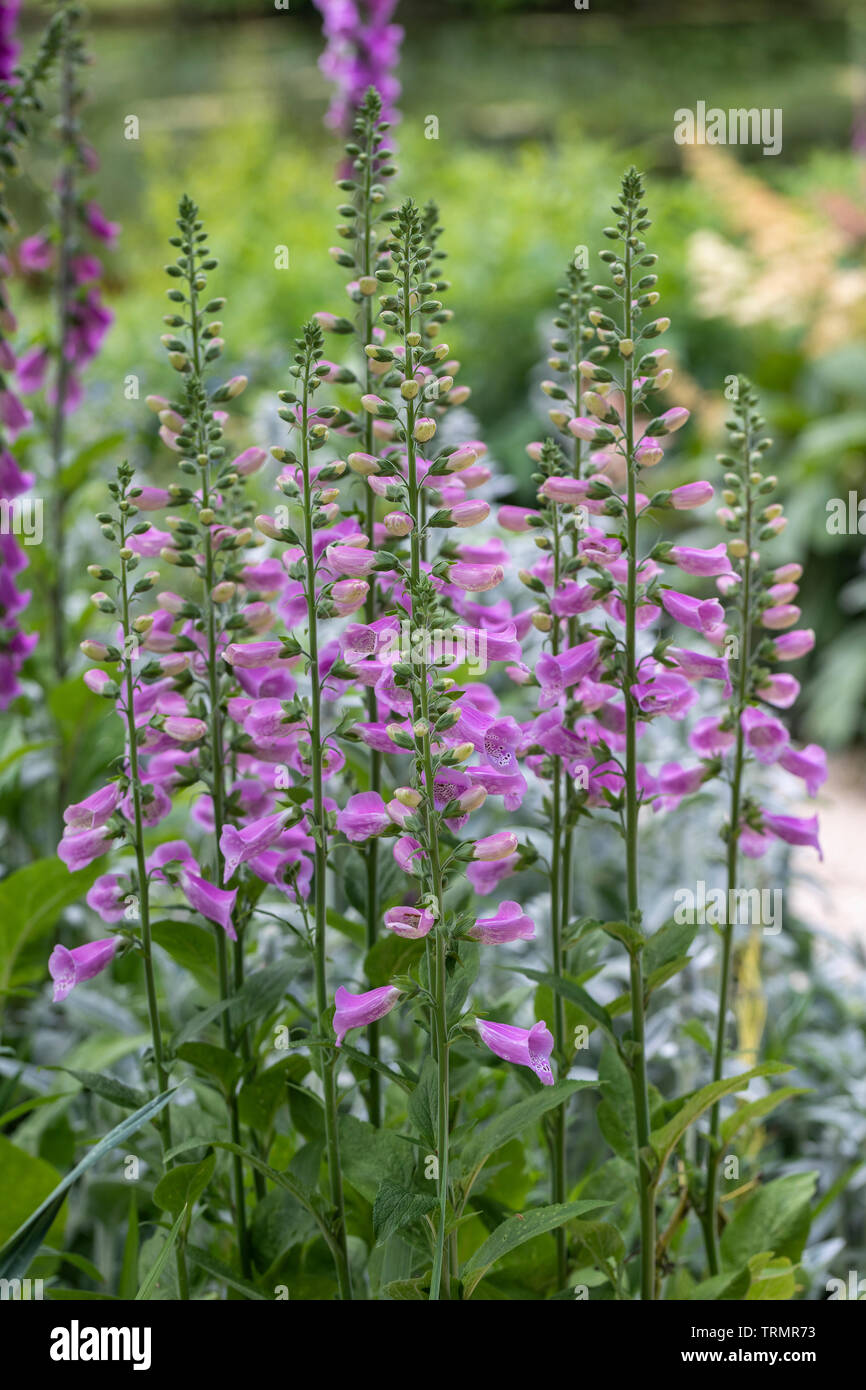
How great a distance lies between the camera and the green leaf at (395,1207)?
821mm

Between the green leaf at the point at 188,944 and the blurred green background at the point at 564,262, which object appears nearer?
the green leaf at the point at 188,944

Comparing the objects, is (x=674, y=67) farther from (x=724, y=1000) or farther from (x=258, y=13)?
(x=724, y=1000)

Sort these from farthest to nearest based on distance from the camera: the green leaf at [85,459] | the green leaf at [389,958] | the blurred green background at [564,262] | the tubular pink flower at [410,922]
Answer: the blurred green background at [564,262] → the green leaf at [85,459] → the green leaf at [389,958] → the tubular pink flower at [410,922]

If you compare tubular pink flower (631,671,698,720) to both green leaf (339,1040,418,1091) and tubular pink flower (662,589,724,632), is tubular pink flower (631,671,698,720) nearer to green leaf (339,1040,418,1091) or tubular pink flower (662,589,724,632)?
tubular pink flower (662,589,724,632)

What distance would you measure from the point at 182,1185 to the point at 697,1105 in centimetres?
35

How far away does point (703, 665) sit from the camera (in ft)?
3.23

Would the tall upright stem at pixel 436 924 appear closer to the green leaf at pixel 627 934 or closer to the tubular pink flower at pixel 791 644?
the green leaf at pixel 627 934

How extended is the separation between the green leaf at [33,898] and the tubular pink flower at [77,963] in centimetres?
35

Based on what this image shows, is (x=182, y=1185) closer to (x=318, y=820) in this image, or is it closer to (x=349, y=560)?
(x=318, y=820)

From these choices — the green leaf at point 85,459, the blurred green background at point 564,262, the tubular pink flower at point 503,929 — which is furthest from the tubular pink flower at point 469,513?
the blurred green background at point 564,262

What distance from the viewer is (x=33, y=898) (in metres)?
1.34

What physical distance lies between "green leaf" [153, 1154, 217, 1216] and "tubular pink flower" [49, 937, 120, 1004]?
146mm

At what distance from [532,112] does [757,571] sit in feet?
33.4

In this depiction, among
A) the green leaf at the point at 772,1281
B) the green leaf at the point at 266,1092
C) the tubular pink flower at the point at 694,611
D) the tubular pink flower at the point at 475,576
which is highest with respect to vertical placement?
the tubular pink flower at the point at 694,611
